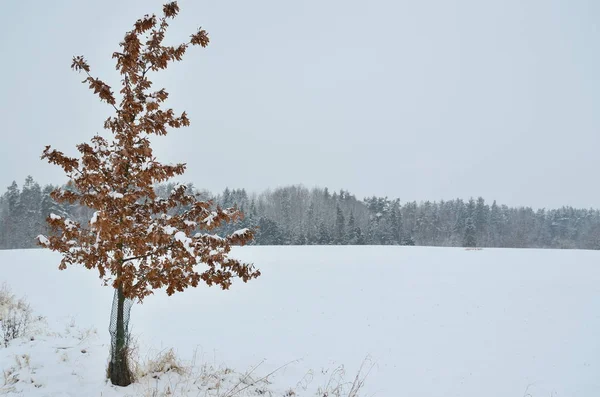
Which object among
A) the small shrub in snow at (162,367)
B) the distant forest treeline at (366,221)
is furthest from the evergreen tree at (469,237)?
the small shrub in snow at (162,367)

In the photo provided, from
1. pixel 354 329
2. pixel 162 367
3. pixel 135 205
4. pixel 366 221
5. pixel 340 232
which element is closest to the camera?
pixel 135 205

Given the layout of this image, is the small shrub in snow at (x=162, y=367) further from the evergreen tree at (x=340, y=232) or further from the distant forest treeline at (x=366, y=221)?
the evergreen tree at (x=340, y=232)

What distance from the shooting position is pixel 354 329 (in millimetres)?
12555

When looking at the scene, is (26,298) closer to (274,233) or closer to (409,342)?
(409,342)

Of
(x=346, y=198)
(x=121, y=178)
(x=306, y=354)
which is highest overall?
(x=346, y=198)

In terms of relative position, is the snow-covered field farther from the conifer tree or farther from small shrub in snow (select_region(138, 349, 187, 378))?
the conifer tree

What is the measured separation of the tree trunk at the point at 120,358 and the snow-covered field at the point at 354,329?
0.16m

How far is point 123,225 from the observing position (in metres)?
4.96

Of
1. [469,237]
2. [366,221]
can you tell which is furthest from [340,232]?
[469,237]

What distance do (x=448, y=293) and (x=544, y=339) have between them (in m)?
5.00

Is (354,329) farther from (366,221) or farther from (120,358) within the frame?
(366,221)

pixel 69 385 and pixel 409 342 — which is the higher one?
pixel 69 385

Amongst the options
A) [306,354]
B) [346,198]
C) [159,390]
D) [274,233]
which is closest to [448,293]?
[306,354]

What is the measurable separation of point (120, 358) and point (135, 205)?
2.36 meters
